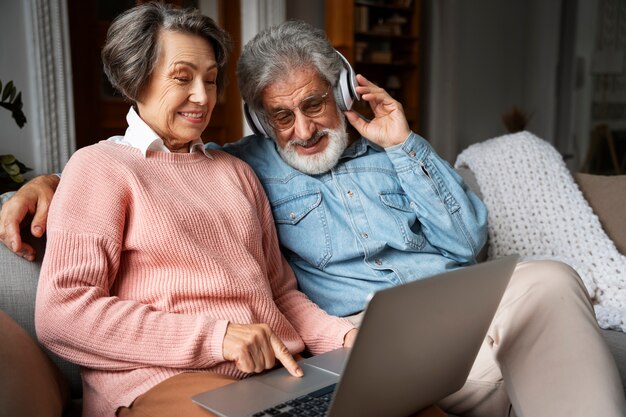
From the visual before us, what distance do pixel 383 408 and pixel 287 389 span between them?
209 mm

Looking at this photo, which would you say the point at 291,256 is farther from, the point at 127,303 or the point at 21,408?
the point at 21,408

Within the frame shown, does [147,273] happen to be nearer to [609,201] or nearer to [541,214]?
[541,214]

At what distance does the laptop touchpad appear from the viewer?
103 cm

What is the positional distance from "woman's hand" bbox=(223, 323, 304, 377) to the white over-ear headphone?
0.67m

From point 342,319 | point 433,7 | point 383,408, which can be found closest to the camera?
point 383,408

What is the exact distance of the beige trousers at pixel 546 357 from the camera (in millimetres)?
1068

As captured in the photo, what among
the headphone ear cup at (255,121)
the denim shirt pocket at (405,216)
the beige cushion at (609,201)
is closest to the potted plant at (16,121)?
the headphone ear cup at (255,121)

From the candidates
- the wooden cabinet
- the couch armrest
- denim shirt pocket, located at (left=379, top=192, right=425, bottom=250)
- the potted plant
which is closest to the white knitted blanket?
denim shirt pocket, located at (left=379, top=192, right=425, bottom=250)

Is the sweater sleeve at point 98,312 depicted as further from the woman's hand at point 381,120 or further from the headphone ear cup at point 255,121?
the woman's hand at point 381,120

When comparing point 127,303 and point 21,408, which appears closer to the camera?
point 21,408

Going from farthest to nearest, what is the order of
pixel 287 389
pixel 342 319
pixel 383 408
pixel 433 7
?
pixel 433 7 → pixel 342 319 → pixel 287 389 → pixel 383 408

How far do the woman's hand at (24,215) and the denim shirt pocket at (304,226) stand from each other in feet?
1.82

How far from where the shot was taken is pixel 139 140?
1252 millimetres

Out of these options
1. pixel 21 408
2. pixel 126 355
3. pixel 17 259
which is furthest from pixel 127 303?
pixel 17 259
